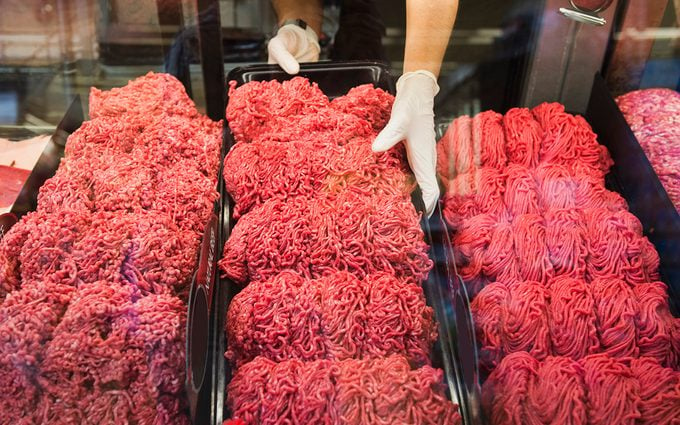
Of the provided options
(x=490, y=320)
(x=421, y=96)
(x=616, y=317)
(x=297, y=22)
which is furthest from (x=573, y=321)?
(x=297, y=22)

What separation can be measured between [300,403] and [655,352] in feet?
3.22

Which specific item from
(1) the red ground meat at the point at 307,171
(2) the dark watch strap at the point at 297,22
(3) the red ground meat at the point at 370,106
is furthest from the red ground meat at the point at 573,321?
(2) the dark watch strap at the point at 297,22

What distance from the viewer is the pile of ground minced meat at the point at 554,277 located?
1.59 m

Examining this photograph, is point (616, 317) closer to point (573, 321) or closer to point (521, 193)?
point (573, 321)

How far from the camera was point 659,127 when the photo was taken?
2.48 meters

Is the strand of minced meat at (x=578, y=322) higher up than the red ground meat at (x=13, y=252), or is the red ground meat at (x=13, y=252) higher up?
the red ground meat at (x=13, y=252)

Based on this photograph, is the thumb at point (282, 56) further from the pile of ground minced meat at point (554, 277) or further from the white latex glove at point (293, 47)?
the pile of ground minced meat at point (554, 277)

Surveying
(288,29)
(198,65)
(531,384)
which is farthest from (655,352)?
(198,65)

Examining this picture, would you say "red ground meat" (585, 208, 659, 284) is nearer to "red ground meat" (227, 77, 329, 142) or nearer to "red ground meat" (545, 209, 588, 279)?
"red ground meat" (545, 209, 588, 279)

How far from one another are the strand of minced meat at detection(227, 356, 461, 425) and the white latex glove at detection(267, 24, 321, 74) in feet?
4.96

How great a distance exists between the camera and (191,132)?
2.42m

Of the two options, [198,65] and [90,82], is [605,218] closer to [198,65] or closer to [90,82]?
[198,65]

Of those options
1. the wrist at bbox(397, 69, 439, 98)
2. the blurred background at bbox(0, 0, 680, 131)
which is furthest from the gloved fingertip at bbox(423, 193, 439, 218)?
the blurred background at bbox(0, 0, 680, 131)

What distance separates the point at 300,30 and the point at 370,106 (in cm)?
74
